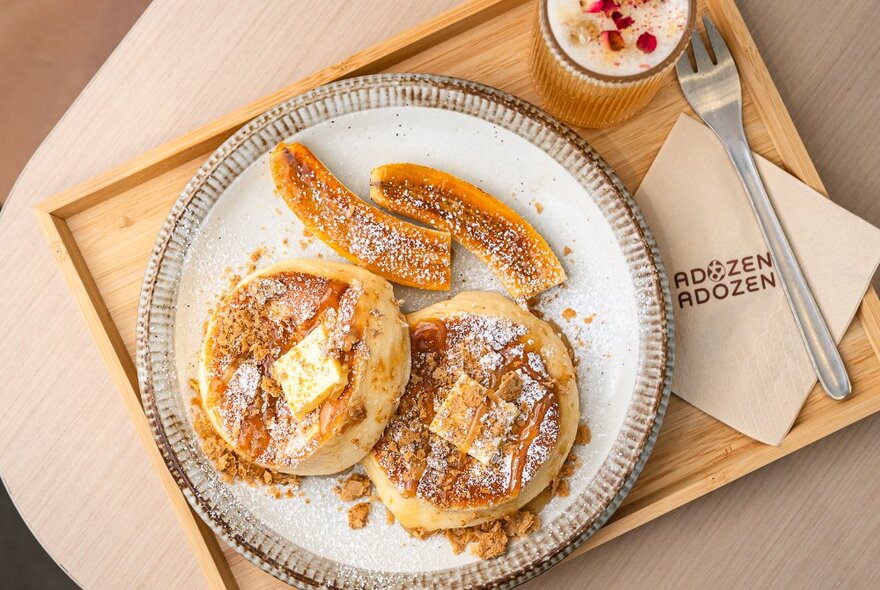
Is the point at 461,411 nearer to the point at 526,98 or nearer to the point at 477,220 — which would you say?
the point at 477,220

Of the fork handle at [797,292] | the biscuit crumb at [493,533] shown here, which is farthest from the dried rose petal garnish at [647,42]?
the biscuit crumb at [493,533]

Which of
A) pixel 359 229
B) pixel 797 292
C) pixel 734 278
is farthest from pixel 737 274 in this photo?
pixel 359 229

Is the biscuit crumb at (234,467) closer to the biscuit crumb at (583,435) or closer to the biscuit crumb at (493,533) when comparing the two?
the biscuit crumb at (493,533)

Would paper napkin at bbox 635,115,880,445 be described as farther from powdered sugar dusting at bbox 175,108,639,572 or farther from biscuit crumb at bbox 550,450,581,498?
biscuit crumb at bbox 550,450,581,498

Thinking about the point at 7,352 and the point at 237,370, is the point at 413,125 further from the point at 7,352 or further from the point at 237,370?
the point at 7,352

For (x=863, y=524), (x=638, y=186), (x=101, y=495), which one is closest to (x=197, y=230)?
(x=101, y=495)
